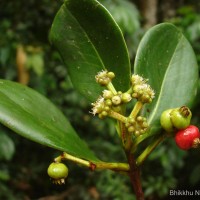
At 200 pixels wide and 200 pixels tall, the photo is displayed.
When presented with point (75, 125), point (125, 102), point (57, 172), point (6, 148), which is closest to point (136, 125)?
point (125, 102)

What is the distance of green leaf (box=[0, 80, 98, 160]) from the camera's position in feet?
2.44

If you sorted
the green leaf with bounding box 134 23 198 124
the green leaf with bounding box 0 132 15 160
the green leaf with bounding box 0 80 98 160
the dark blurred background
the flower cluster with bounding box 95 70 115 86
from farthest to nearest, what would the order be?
the dark blurred background, the green leaf with bounding box 0 132 15 160, the green leaf with bounding box 134 23 198 124, the flower cluster with bounding box 95 70 115 86, the green leaf with bounding box 0 80 98 160

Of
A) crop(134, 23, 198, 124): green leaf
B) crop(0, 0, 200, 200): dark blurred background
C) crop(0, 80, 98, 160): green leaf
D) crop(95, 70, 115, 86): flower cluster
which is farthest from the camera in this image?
crop(0, 0, 200, 200): dark blurred background

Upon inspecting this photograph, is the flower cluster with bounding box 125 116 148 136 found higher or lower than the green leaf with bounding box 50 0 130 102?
lower

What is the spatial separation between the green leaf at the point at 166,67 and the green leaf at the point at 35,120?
0.23 metres

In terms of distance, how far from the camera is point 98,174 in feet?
9.46

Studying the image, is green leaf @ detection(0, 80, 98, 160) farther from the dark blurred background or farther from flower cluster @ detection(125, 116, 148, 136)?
the dark blurred background

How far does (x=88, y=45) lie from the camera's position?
38.4 inches

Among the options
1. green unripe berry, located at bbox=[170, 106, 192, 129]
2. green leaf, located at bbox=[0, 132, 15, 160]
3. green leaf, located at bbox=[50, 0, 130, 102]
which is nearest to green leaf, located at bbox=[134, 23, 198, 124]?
green leaf, located at bbox=[50, 0, 130, 102]

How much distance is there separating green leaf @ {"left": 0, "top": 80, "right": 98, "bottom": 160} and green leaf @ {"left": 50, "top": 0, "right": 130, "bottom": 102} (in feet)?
0.37

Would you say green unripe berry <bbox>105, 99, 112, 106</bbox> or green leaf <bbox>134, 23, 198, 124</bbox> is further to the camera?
green leaf <bbox>134, 23, 198, 124</bbox>

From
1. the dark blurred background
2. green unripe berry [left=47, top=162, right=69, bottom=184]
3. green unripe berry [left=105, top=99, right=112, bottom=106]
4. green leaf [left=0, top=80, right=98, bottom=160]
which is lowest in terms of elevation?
the dark blurred background

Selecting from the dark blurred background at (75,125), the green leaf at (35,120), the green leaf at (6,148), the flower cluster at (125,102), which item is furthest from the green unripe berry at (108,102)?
the dark blurred background at (75,125)

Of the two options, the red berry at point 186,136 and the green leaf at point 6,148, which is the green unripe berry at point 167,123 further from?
the green leaf at point 6,148
